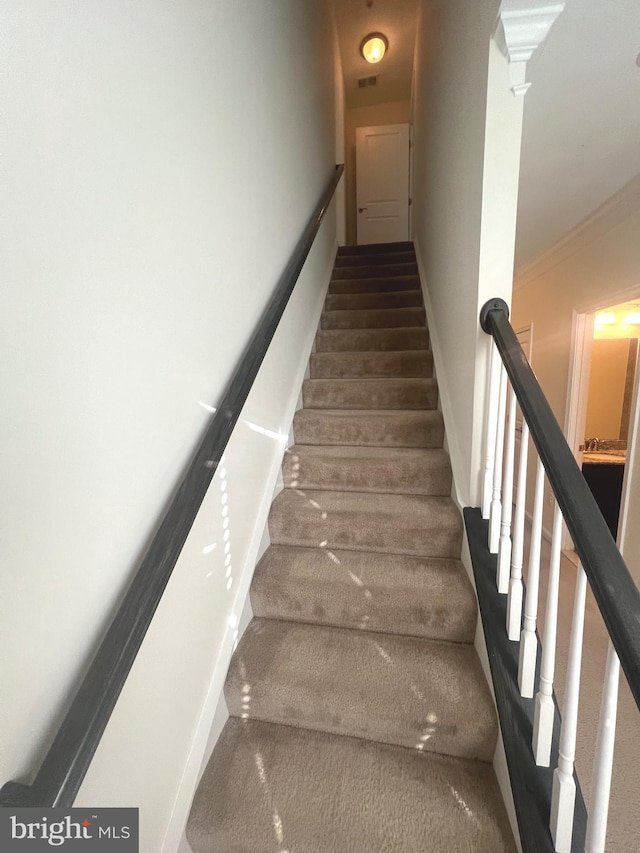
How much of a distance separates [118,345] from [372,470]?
1.18 metres

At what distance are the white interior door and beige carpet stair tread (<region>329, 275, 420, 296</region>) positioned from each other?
175cm

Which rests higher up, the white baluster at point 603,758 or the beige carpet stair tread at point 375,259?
the beige carpet stair tread at point 375,259

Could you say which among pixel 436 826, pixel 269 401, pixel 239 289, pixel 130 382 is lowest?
pixel 436 826

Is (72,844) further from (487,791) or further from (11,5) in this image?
(11,5)

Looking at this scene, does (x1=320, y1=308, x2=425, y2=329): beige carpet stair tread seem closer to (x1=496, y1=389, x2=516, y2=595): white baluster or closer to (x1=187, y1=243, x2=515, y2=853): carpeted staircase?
(x1=187, y1=243, x2=515, y2=853): carpeted staircase

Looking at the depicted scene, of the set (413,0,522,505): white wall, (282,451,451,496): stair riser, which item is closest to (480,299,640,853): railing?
(413,0,522,505): white wall

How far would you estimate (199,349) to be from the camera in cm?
106

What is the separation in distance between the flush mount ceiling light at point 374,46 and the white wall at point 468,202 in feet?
5.21

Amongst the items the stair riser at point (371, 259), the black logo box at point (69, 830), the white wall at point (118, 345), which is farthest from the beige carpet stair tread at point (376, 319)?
the black logo box at point (69, 830)

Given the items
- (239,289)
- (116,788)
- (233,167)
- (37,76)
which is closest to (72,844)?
(116,788)

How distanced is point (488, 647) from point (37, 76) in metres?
1.60

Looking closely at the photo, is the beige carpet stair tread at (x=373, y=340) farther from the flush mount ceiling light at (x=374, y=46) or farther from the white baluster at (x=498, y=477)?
the flush mount ceiling light at (x=374, y=46)

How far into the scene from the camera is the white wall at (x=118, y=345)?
57 centimetres

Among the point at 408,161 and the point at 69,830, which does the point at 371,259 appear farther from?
the point at 69,830
